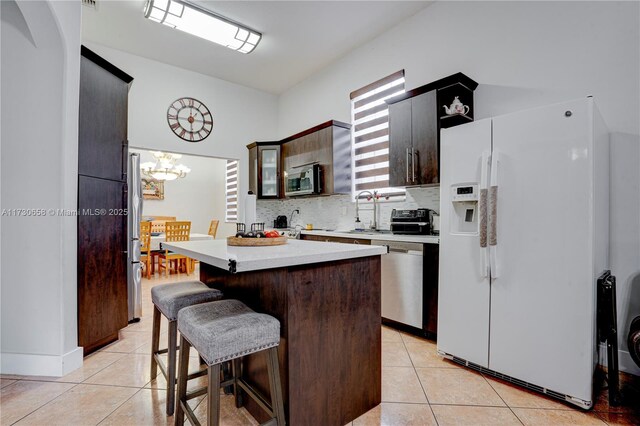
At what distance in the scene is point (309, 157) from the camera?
4328 millimetres

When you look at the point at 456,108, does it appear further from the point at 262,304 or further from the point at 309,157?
the point at 262,304

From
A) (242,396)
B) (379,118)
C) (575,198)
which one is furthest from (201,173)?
(575,198)

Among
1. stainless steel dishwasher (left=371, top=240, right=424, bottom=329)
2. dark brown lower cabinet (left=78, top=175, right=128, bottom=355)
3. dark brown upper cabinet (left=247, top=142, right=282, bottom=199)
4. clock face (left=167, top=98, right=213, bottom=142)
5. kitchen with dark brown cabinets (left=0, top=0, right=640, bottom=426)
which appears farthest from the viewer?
dark brown upper cabinet (left=247, top=142, right=282, bottom=199)

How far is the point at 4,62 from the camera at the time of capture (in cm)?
217

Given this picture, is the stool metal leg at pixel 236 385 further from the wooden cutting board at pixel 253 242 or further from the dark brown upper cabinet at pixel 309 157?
the dark brown upper cabinet at pixel 309 157

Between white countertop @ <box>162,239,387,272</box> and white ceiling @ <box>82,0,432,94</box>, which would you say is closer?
white countertop @ <box>162,239,387,272</box>

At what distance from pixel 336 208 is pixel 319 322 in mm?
2943

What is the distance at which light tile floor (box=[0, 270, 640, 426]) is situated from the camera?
64.7 inches

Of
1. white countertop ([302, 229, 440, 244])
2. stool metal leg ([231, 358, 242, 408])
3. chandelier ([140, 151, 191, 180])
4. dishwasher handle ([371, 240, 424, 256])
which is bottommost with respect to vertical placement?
stool metal leg ([231, 358, 242, 408])

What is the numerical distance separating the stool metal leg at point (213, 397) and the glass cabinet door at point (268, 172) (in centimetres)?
392

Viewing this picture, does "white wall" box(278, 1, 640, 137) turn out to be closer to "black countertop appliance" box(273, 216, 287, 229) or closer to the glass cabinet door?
the glass cabinet door

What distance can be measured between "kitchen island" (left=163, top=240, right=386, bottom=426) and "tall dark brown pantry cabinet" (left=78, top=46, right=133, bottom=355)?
1264mm

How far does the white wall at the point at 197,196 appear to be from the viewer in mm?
7355

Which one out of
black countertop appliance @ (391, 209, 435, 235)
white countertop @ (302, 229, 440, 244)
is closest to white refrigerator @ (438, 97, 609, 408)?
white countertop @ (302, 229, 440, 244)
